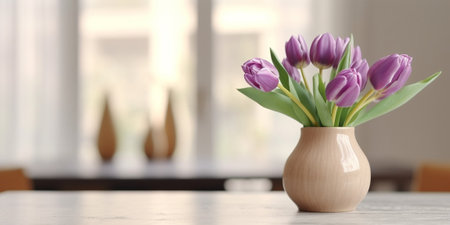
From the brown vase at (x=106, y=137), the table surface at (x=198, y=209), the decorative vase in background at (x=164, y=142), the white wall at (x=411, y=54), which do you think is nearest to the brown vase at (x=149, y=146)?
the decorative vase in background at (x=164, y=142)

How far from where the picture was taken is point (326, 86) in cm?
99

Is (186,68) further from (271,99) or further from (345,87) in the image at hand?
(345,87)

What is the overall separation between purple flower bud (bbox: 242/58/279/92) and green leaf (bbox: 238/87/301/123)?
0.18 feet

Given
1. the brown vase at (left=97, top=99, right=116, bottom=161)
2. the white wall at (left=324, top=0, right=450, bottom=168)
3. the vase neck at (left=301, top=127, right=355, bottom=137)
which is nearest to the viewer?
the vase neck at (left=301, top=127, right=355, bottom=137)

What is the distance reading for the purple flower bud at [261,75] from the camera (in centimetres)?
95

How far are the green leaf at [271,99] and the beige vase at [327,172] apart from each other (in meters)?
0.05

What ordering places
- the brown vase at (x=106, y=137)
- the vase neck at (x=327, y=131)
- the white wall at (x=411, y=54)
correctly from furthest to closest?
1. the white wall at (x=411, y=54)
2. the brown vase at (x=106, y=137)
3. the vase neck at (x=327, y=131)

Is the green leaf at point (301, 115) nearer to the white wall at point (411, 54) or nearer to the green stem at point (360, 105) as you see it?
the green stem at point (360, 105)

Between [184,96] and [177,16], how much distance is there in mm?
493

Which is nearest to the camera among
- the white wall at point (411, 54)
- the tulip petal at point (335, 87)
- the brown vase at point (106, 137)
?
the tulip petal at point (335, 87)

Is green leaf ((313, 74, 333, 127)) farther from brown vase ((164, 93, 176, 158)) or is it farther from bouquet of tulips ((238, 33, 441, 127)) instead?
brown vase ((164, 93, 176, 158))

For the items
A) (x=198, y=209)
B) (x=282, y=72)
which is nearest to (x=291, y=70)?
(x=282, y=72)

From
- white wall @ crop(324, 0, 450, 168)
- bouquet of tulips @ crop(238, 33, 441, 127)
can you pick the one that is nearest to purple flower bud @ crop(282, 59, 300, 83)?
bouquet of tulips @ crop(238, 33, 441, 127)

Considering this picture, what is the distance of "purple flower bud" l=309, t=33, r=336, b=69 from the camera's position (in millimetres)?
1013
